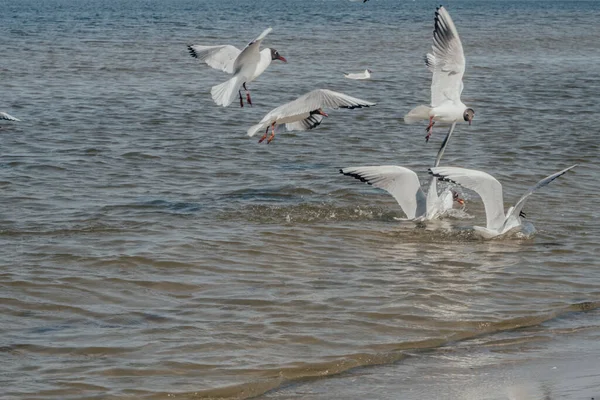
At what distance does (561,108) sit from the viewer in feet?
53.3

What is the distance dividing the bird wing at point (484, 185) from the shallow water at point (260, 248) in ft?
0.68

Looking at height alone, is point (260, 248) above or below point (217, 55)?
below

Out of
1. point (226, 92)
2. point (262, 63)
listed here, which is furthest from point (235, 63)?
point (226, 92)

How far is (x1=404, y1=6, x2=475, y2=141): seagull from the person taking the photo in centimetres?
916

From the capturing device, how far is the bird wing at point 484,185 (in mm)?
8296

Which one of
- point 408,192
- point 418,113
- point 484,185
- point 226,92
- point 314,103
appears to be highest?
point 226,92

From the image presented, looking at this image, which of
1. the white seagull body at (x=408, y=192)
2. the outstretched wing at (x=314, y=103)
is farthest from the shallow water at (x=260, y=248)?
the outstretched wing at (x=314, y=103)

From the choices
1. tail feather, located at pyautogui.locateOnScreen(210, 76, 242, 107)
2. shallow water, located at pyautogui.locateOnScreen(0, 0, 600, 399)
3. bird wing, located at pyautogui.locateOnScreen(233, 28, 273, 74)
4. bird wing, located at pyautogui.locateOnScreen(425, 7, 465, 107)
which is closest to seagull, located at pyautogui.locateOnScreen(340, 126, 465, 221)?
shallow water, located at pyautogui.locateOnScreen(0, 0, 600, 399)

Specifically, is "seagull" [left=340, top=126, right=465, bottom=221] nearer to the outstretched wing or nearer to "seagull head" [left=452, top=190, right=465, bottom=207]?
"seagull head" [left=452, top=190, right=465, bottom=207]

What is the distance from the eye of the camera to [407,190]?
905cm

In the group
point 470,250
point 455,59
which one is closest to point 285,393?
point 470,250

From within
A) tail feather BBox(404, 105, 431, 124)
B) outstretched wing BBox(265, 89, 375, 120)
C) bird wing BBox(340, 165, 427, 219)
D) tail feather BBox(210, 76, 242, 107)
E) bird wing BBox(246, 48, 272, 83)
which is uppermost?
bird wing BBox(246, 48, 272, 83)

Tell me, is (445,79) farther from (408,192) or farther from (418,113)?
(408,192)

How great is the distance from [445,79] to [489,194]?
1.45 m
